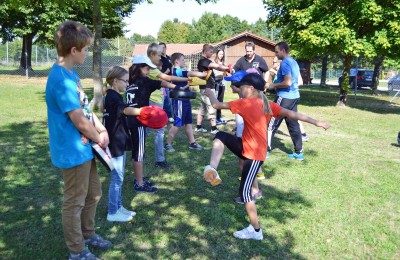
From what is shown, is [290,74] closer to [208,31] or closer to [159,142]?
[159,142]

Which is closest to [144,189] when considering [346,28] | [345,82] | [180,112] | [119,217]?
[119,217]

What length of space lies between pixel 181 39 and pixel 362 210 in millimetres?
84053

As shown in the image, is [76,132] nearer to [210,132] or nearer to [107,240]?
[107,240]

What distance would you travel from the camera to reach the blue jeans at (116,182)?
3696 millimetres

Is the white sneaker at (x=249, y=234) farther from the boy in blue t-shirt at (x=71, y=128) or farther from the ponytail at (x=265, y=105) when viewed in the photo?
the boy in blue t-shirt at (x=71, y=128)

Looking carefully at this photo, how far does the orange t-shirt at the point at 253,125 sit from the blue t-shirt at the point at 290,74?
286 cm

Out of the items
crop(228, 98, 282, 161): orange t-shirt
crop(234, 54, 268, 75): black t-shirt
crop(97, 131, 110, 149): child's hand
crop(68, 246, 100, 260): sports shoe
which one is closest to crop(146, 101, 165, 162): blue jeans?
crop(234, 54, 268, 75): black t-shirt

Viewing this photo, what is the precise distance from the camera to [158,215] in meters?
4.00

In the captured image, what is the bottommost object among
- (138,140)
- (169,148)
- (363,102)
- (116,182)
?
(169,148)

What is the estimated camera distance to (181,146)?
6.98 m

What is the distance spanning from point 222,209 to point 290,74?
2.99 metres

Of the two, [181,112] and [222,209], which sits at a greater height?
[181,112]

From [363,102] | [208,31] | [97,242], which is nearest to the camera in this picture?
[97,242]

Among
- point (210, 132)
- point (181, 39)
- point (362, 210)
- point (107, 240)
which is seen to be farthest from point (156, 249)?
point (181, 39)
